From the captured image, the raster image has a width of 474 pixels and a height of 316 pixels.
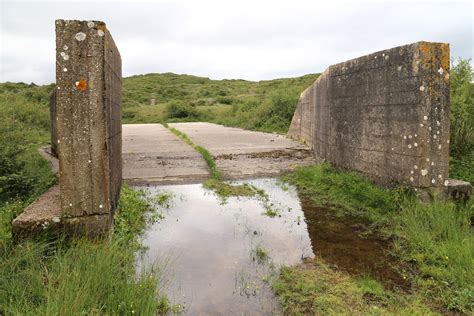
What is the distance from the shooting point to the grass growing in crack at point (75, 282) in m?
2.43

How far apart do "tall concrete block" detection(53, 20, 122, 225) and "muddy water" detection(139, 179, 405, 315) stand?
79cm

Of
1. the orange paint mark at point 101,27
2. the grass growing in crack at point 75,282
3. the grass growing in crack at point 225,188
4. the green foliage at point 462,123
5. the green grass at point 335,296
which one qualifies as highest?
the orange paint mark at point 101,27

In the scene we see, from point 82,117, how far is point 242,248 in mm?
1945

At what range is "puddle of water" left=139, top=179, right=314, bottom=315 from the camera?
114 inches

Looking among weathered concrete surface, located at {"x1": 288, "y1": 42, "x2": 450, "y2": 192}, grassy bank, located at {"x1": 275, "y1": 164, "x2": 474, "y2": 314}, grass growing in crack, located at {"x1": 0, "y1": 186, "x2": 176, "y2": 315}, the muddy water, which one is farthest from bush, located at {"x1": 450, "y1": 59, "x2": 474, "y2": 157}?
grass growing in crack, located at {"x1": 0, "y1": 186, "x2": 176, "y2": 315}

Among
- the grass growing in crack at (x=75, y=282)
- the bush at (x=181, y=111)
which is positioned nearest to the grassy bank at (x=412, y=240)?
the grass growing in crack at (x=75, y=282)

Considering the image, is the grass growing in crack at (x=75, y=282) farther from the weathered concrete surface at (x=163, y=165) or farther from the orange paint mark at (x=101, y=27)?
the weathered concrete surface at (x=163, y=165)

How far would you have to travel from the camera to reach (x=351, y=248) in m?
3.91

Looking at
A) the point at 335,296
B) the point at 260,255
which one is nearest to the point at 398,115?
the point at 260,255

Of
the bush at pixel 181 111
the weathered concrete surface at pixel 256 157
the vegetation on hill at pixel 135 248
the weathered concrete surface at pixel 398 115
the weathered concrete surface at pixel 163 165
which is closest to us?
the vegetation on hill at pixel 135 248

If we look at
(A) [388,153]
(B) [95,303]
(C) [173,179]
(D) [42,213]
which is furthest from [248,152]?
(B) [95,303]

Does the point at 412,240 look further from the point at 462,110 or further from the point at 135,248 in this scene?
the point at 462,110

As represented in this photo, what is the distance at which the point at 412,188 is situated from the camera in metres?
4.84

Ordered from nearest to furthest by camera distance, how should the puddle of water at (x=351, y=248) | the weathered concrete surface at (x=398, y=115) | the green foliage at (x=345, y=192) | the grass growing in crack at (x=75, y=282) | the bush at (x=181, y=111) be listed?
the grass growing in crack at (x=75, y=282), the puddle of water at (x=351, y=248), the weathered concrete surface at (x=398, y=115), the green foliage at (x=345, y=192), the bush at (x=181, y=111)
